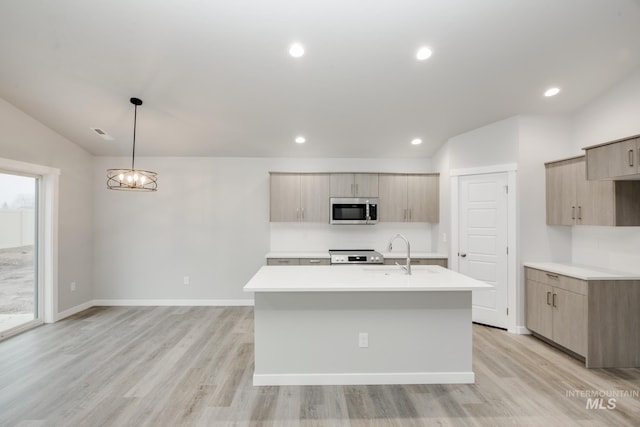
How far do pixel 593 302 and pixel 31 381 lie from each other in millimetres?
5284

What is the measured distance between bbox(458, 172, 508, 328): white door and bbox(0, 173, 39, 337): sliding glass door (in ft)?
19.5

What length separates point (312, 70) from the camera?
304cm

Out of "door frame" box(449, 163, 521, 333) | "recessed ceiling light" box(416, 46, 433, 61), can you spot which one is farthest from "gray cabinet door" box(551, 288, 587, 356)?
"recessed ceiling light" box(416, 46, 433, 61)

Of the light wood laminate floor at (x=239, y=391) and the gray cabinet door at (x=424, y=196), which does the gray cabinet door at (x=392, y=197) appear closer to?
the gray cabinet door at (x=424, y=196)

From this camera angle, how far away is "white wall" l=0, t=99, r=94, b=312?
3.67m

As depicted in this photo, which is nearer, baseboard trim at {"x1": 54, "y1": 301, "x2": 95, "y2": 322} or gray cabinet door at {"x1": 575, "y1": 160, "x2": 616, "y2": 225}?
gray cabinet door at {"x1": 575, "y1": 160, "x2": 616, "y2": 225}

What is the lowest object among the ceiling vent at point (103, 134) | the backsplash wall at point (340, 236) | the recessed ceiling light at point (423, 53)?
the backsplash wall at point (340, 236)

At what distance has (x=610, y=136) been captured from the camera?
3342 millimetres

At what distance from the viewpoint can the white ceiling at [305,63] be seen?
2.40 metres

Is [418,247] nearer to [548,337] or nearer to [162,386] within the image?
[548,337]

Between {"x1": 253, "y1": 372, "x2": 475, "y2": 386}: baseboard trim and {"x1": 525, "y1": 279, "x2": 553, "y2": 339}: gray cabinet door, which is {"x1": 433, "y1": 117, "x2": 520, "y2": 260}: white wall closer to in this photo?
{"x1": 525, "y1": 279, "x2": 553, "y2": 339}: gray cabinet door

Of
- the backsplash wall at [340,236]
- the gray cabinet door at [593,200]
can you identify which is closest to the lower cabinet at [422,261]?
the backsplash wall at [340,236]

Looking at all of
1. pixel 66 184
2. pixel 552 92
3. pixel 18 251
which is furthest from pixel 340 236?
pixel 18 251

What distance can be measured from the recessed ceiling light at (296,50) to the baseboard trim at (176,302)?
3.78 metres
